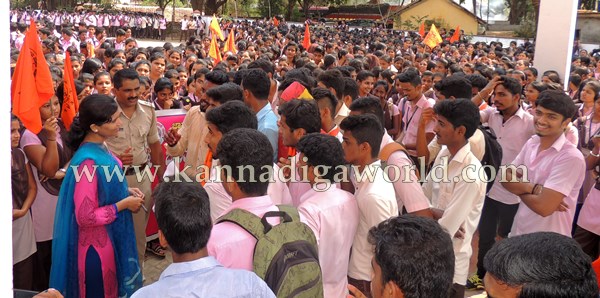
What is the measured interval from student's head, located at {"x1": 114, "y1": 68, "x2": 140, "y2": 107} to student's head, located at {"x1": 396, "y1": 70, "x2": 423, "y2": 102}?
2.83 m

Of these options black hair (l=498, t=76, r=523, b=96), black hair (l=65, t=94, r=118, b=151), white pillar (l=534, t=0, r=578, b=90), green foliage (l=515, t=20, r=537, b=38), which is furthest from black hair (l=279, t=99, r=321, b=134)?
green foliage (l=515, t=20, r=537, b=38)

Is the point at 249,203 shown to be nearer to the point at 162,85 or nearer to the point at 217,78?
the point at 217,78

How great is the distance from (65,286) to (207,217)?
1433mm

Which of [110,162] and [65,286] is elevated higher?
[110,162]

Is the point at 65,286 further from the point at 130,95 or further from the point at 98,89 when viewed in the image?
the point at 98,89

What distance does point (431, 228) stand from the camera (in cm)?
183

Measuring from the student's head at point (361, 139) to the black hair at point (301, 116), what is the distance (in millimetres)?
401

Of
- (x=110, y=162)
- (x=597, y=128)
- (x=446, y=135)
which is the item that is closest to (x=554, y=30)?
(x=597, y=128)

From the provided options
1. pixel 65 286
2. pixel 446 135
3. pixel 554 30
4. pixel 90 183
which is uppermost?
pixel 554 30

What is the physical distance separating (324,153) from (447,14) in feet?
118

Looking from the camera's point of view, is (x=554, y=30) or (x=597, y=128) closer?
(x=597, y=128)

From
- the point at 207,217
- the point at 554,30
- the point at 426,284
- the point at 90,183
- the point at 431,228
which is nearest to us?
the point at 426,284

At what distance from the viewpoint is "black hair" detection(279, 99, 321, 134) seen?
3506mm
